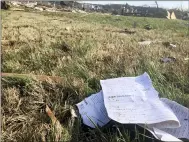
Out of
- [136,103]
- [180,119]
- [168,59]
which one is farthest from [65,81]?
A: [168,59]

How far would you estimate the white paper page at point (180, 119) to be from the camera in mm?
1852

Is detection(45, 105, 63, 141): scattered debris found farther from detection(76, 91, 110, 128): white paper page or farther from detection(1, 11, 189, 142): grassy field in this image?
detection(76, 91, 110, 128): white paper page

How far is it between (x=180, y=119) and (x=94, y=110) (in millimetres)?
502

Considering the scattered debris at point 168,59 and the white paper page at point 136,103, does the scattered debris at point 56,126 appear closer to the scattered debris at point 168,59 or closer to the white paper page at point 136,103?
the white paper page at point 136,103

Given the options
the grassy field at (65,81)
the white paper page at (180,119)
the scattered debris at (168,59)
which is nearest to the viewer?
the white paper page at (180,119)

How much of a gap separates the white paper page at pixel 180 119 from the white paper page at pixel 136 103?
31 mm

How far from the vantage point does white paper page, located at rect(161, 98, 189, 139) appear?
1852 mm

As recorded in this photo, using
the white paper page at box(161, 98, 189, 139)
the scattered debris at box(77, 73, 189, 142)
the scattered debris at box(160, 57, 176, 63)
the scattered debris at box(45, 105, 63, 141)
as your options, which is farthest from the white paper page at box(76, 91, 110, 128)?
the scattered debris at box(160, 57, 176, 63)

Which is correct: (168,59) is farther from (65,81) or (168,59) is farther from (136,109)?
(136,109)

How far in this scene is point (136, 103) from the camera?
2.11m

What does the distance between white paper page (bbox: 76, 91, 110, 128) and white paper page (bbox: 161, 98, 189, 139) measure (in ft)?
1.20

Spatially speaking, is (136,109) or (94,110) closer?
(136,109)

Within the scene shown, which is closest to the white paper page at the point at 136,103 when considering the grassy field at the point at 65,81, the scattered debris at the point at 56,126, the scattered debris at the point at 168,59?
the grassy field at the point at 65,81

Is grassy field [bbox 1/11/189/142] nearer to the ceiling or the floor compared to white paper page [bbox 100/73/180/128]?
nearer to the floor
